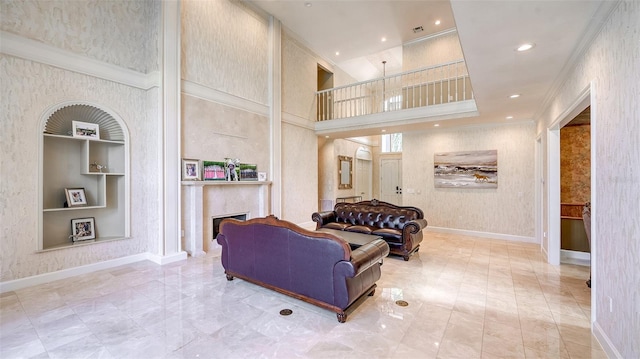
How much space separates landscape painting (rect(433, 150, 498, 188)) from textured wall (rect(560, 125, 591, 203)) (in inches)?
51.5

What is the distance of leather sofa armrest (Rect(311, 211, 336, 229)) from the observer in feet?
18.1

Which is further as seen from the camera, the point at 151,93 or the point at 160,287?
the point at 151,93

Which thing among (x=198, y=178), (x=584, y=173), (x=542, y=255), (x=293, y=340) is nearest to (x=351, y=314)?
(x=293, y=340)

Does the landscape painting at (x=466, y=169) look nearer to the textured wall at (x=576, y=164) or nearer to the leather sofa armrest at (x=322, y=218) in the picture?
the textured wall at (x=576, y=164)

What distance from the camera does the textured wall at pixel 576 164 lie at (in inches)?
192

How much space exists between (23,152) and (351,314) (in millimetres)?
4319

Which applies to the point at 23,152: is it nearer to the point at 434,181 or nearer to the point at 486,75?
the point at 486,75

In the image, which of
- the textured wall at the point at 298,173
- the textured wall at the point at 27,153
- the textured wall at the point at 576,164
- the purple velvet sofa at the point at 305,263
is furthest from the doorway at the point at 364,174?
the textured wall at the point at 27,153

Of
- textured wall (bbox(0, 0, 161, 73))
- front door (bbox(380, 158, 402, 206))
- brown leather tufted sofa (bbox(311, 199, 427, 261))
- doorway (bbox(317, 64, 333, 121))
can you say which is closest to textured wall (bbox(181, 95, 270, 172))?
textured wall (bbox(0, 0, 161, 73))

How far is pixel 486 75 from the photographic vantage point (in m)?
3.38

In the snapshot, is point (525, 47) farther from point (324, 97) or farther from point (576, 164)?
point (324, 97)

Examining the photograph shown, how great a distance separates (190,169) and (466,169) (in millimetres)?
6105

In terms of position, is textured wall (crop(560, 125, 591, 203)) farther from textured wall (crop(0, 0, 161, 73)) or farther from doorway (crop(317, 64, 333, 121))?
textured wall (crop(0, 0, 161, 73))

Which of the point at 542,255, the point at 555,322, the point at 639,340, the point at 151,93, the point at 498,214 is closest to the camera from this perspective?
the point at 639,340
